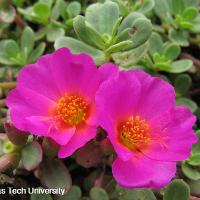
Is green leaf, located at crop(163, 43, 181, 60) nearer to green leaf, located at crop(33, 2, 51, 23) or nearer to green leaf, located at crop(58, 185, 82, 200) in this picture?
green leaf, located at crop(33, 2, 51, 23)

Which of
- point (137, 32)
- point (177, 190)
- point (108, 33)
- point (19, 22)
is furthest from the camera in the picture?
point (19, 22)

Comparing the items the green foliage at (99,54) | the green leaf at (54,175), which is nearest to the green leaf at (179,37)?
the green foliage at (99,54)

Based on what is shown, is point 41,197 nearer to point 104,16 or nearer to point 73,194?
point 73,194

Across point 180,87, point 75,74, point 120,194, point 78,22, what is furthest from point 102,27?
point 120,194

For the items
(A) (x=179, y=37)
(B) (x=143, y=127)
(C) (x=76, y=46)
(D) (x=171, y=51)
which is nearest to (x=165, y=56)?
(D) (x=171, y=51)

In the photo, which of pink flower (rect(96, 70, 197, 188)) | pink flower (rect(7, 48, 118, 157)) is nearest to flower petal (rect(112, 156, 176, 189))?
pink flower (rect(96, 70, 197, 188))

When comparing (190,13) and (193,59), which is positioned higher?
(190,13)

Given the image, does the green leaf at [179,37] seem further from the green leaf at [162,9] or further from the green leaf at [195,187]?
the green leaf at [195,187]
